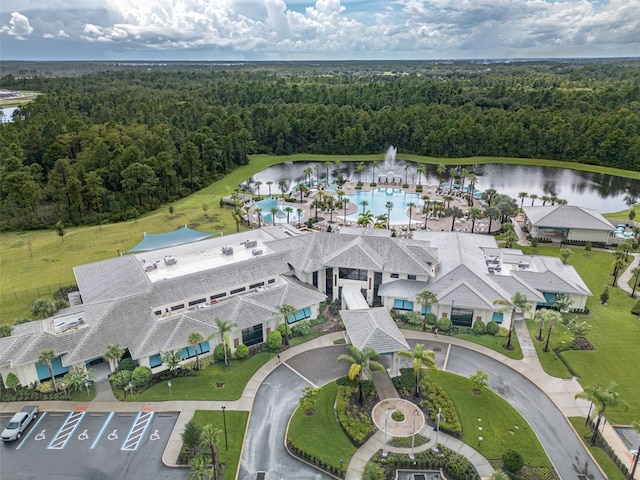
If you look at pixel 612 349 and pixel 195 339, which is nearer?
pixel 195 339

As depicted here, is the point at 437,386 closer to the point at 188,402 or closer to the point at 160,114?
the point at 188,402

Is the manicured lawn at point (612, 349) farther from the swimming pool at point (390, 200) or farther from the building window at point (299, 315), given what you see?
the swimming pool at point (390, 200)

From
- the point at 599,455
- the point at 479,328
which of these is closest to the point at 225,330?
the point at 479,328

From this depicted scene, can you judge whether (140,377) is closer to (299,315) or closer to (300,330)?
(300,330)

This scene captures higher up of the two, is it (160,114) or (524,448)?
(160,114)

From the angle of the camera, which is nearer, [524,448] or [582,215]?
[524,448]

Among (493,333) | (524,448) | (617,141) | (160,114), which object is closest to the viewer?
(524,448)

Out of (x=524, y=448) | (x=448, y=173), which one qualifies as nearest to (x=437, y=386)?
(x=524, y=448)
